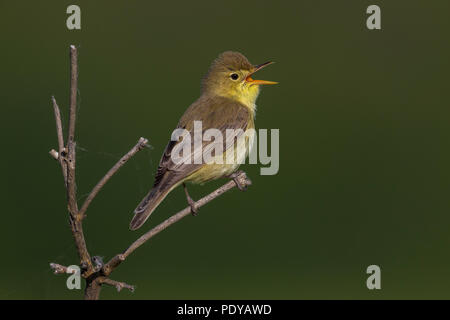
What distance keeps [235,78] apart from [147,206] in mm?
1554

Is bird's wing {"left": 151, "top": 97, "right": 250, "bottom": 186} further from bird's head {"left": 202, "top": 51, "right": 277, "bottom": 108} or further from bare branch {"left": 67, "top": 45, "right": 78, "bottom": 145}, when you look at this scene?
bare branch {"left": 67, "top": 45, "right": 78, "bottom": 145}

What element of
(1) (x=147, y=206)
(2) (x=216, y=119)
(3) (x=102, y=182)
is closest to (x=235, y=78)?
(2) (x=216, y=119)

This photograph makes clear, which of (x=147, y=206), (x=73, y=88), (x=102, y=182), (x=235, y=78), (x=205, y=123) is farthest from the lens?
(x=235, y=78)

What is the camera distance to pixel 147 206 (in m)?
3.01

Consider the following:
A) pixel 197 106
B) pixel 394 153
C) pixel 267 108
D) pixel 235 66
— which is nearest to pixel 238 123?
pixel 197 106

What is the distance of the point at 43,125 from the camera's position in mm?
5957

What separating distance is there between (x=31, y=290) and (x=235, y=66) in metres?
1.95

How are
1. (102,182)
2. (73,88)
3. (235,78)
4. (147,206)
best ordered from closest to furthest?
1. (73,88)
2. (102,182)
3. (147,206)
4. (235,78)

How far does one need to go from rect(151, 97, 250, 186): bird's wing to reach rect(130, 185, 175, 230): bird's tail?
0.11 m

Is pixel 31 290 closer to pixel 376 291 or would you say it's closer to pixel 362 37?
pixel 376 291

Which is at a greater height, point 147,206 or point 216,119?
point 216,119

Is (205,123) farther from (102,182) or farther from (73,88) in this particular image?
(73,88)

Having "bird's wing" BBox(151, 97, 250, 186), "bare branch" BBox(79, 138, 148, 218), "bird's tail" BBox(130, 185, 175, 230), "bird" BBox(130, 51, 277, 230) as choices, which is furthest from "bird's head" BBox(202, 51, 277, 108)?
"bare branch" BBox(79, 138, 148, 218)

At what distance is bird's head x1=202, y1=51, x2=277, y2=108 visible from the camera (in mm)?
4250
